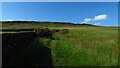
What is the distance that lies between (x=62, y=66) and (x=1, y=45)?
3.53 meters

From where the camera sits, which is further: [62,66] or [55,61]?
[55,61]

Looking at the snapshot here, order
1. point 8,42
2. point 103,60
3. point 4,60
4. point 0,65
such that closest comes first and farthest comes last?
1. point 0,65
2. point 4,60
3. point 103,60
4. point 8,42

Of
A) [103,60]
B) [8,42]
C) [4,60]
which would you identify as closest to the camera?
[4,60]

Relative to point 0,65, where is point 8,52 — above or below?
above

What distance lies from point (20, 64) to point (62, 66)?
2139 mm

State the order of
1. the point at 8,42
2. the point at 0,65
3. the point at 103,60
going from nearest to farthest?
the point at 0,65 < the point at 103,60 < the point at 8,42

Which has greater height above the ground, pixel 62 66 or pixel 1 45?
pixel 1 45

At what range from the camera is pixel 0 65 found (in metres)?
7.03

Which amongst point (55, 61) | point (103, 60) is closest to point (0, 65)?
point (55, 61)

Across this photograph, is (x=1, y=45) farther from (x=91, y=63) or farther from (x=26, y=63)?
(x=91, y=63)

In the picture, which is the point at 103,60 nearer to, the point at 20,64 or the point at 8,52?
the point at 20,64

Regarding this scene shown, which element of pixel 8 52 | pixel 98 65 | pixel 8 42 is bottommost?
pixel 98 65

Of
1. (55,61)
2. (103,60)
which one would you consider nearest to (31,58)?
(55,61)

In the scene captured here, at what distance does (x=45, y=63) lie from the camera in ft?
25.5
